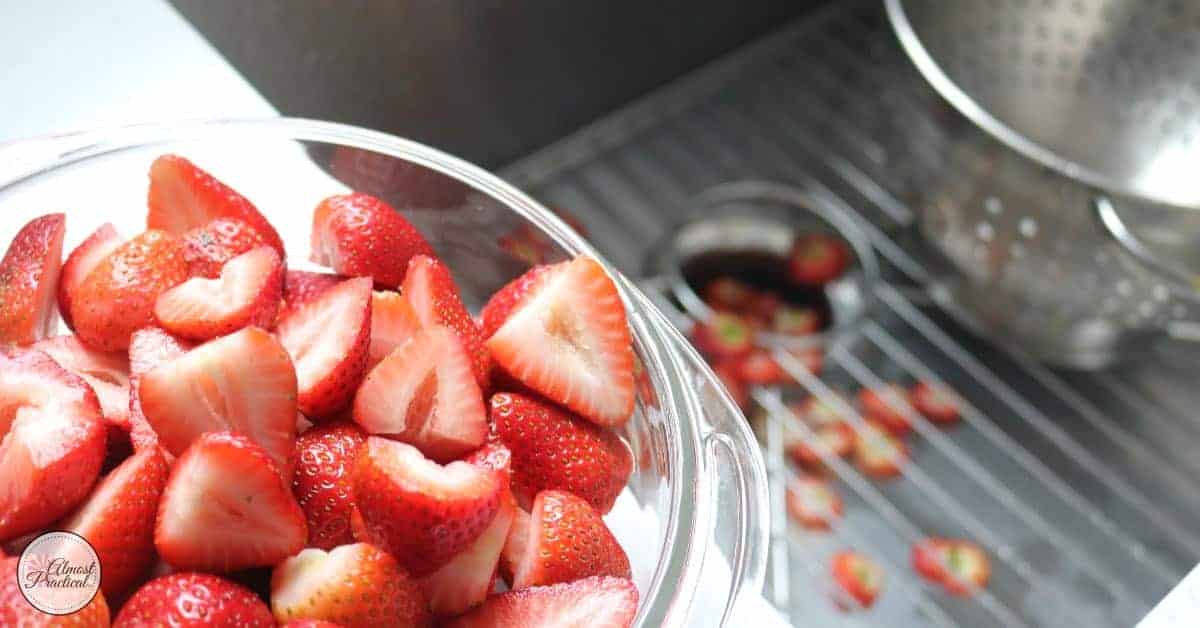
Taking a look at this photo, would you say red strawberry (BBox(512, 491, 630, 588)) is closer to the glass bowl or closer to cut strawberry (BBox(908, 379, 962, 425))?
the glass bowl

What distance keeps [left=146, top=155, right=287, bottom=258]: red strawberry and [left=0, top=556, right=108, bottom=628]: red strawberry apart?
0.18 m

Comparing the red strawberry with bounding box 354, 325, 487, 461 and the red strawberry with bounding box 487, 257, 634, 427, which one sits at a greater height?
the red strawberry with bounding box 487, 257, 634, 427

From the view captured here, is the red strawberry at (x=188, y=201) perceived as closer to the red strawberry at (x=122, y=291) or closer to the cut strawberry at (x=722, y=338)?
the red strawberry at (x=122, y=291)

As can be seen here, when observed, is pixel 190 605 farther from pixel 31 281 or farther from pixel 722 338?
pixel 722 338

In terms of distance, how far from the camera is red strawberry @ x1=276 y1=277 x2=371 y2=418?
0.49 meters

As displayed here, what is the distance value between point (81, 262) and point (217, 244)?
58 millimetres

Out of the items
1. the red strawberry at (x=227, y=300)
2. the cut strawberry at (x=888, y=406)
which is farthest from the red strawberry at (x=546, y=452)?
the cut strawberry at (x=888, y=406)

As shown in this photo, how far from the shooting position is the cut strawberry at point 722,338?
1.13 metres

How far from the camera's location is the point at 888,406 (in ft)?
3.68

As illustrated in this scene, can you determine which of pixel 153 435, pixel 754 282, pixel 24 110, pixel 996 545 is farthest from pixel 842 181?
pixel 153 435

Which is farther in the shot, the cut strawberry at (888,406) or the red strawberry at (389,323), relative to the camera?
the cut strawberry at (888,406)

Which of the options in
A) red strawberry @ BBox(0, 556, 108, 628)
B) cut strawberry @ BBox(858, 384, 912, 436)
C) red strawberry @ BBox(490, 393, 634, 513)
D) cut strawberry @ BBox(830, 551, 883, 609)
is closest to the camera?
red strawberry @ BBox(0, 556, 108, 628)

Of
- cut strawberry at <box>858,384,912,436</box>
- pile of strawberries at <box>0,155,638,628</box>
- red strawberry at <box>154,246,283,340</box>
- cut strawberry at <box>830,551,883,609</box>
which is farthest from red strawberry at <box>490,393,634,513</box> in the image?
cut strawberry at <box>858,384,912,436</box>

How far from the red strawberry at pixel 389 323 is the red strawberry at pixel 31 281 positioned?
5.4 inches
